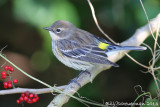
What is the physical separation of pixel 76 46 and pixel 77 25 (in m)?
0.38

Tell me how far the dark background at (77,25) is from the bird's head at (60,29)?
0.38 ft

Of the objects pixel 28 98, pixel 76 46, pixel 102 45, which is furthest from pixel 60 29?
pixel 28 98

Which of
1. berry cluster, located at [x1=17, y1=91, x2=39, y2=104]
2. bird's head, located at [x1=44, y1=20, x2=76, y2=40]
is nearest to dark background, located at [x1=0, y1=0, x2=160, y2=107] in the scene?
bird's head, located at [x1=44, y1=20, x2=76, y2=40]

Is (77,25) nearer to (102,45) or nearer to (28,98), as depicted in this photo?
(102,45)

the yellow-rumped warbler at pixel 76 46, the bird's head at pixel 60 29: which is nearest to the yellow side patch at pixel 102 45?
the yellow-rumped warbler at pixel 76 46

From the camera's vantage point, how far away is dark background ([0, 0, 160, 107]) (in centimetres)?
379

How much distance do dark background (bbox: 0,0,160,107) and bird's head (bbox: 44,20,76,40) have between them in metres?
0.12

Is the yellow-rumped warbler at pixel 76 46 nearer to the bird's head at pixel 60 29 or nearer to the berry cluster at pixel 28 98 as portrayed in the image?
the bird's head at pixel 60 29

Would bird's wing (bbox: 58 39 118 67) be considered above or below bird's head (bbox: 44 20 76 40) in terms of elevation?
below

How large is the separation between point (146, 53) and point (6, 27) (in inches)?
92.1

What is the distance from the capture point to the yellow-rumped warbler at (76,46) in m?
3.55

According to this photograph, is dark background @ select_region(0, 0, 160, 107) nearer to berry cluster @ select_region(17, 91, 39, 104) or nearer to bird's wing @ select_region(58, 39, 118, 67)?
bird's wing @ select_region(58, 39, 118, 67)

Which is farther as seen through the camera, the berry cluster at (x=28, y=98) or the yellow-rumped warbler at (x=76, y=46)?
the yellow-rumped warbler at (x=76, y=46)

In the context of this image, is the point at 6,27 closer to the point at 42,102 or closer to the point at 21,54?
the point at 21,54
